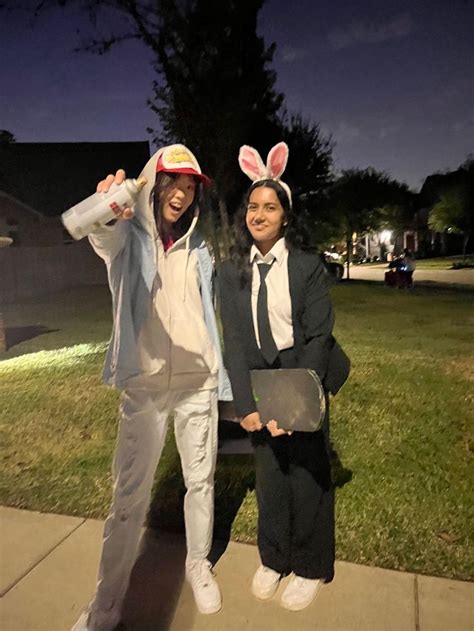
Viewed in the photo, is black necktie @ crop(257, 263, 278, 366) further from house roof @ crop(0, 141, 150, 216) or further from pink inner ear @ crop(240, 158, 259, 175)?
house roof @ crop(0, 141, 150, 216)

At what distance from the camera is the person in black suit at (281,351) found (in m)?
2.51

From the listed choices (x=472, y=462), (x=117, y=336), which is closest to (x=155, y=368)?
(x=117, y=336)

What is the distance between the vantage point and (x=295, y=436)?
8.62 ft

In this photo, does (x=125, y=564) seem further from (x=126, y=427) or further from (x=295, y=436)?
(x=295, y=436)

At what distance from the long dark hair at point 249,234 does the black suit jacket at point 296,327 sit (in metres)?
0.04

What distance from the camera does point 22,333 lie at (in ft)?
38.2

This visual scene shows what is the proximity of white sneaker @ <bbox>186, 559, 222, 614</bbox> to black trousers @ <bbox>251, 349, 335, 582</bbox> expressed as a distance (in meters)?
0.34

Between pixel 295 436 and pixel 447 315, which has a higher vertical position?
pixel 295 436

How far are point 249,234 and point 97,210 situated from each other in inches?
30.7

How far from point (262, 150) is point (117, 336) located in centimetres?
2076

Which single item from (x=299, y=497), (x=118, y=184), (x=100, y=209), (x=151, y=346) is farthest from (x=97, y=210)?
(x=299, y=497)

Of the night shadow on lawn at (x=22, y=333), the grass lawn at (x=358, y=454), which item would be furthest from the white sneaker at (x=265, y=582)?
the night shadow on lawn at (x=22, y=333)

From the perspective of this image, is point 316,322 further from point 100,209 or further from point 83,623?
point 83,623

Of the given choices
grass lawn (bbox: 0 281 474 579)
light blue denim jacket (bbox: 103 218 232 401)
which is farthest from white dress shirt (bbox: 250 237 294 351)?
grass lawn (bbox: 0 281 474 579)
